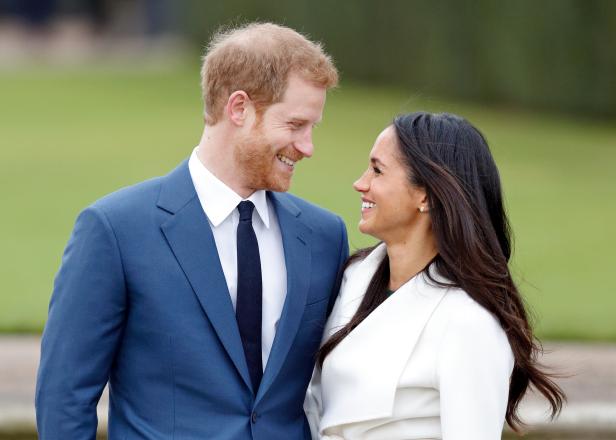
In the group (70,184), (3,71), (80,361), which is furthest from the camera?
(3,71)

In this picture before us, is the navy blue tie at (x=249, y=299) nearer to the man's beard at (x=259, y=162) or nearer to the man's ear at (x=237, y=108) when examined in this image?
the man's beard at (x=259, y=162)

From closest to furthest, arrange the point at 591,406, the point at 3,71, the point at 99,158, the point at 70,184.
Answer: the point at 591,406 < the point at 70,184 < the point at 99,158 < the point at 3,71

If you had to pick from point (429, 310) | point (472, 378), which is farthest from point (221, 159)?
point (472, 378)

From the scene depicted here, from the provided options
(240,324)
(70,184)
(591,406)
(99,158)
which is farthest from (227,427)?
(99,158)

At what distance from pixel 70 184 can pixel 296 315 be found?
11.0 m

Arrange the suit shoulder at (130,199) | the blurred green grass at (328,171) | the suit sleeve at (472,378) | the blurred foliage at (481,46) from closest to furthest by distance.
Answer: the suit sleeve at (472,378) < the suit shoulder at (130,199) < the blurred green grass at (328,171) < the blurred foliage at (481,46)

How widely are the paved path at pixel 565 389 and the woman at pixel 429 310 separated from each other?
5.31 feet

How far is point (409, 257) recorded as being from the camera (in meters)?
3.52

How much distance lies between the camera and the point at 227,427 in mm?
3328

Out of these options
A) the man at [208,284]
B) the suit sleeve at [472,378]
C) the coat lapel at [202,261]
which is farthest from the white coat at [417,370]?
the coat lapel at [202,261]

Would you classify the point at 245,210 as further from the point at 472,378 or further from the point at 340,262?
the point at 472,378

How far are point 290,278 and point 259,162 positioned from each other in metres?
0.32

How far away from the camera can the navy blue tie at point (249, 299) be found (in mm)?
3354

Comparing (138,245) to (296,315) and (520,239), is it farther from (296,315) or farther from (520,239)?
(520,239)
